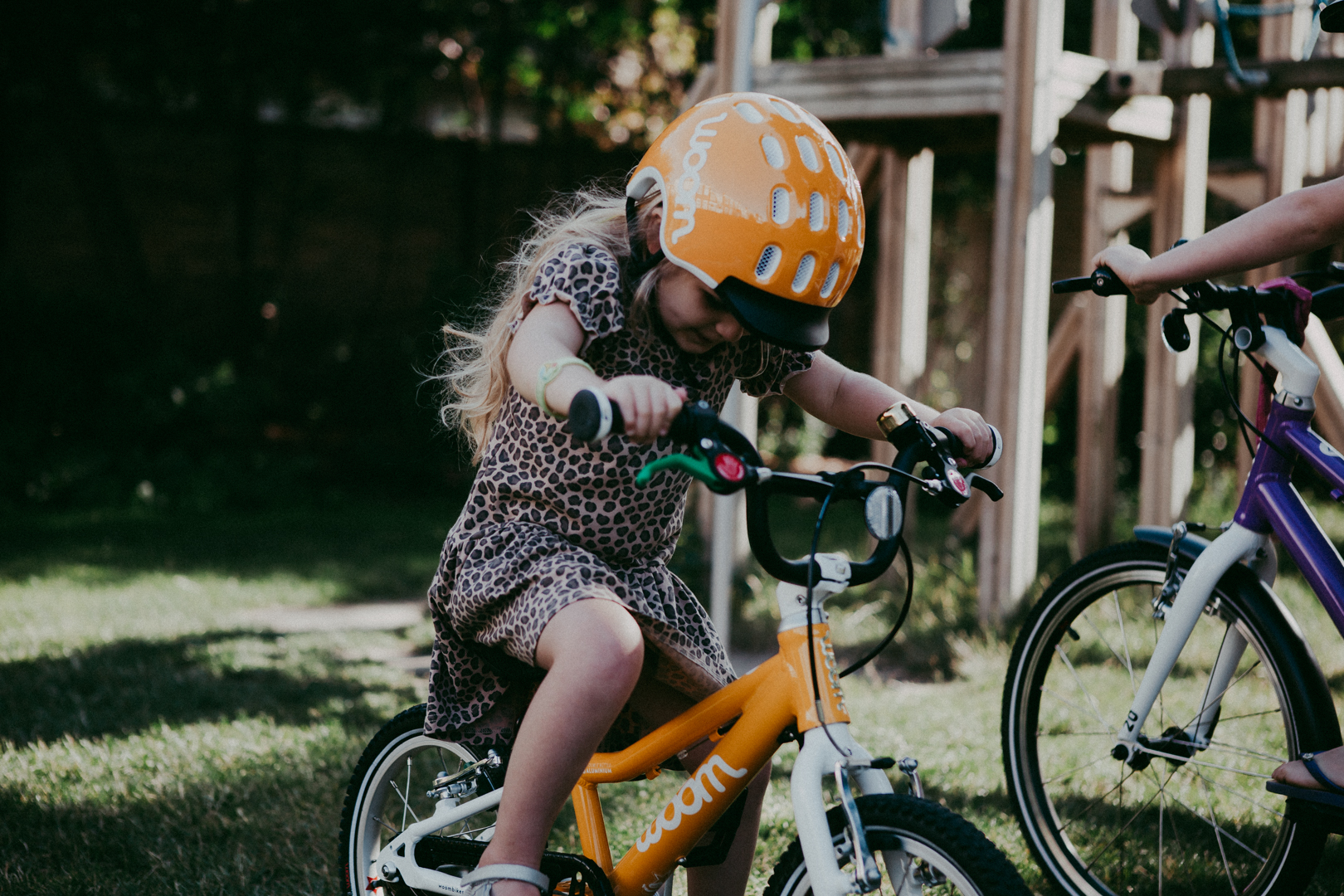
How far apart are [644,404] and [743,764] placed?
614mm

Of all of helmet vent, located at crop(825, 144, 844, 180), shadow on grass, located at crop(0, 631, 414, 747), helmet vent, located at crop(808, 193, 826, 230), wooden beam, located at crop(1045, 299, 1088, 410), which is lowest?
shadow on grass, located at crop(0, 631, 414, 747)

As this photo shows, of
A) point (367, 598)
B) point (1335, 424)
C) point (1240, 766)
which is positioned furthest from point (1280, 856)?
point (367, 598)

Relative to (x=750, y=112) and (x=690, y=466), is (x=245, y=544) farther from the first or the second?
(x=690, y=466)

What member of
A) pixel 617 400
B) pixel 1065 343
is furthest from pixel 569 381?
pixel 1065 343

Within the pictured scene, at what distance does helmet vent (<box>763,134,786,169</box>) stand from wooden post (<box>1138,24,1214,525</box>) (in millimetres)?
3849

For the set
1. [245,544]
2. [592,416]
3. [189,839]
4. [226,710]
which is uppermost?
[592,416]

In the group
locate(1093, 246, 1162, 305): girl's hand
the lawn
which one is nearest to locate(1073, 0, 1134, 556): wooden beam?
the lawn

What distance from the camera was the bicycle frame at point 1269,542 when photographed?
7.57 ft

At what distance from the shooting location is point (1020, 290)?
4.80m

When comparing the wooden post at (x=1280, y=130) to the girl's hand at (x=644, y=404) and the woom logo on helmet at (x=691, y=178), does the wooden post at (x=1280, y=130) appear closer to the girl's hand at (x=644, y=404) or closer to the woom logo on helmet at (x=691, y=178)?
the woom logo on helmet at (x=691, y=178)

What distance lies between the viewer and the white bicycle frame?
2.39 m

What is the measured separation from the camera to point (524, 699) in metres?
2.31

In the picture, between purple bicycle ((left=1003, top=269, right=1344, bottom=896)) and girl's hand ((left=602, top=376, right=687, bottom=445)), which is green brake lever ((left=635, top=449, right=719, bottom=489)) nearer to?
girl's hand ((left=602, top=376, right=687, bottom=445))

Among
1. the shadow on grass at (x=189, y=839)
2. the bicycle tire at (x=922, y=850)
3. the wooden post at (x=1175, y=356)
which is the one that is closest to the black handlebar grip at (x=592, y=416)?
the bicycle tire at (x=922, y=850)
